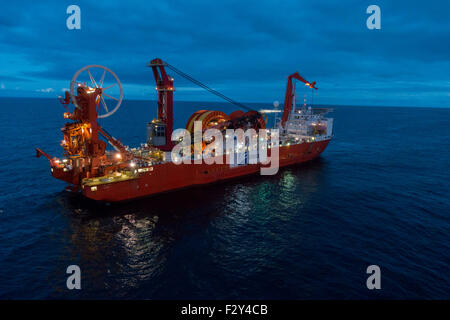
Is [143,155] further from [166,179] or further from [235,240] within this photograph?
[235,240]

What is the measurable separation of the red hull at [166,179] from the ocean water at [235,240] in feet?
5.22

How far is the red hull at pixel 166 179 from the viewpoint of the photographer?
37.3m

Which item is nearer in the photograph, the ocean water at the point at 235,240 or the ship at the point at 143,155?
the ocean water at the point at 235,240

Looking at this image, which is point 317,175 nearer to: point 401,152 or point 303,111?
point 303,111

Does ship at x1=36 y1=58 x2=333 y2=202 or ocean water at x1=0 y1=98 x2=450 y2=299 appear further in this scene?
ship at x1=36 y1=58 x2=333 y2=202

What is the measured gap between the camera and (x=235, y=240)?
1177 inches

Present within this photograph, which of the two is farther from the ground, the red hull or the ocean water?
the red hull

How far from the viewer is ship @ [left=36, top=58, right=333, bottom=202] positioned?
3803 centimetres

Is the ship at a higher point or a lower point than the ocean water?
higher

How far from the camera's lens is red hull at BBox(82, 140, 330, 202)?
37312mm

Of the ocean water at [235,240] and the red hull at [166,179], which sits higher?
the red hull at [166,179]

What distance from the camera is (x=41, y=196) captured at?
40.7m
